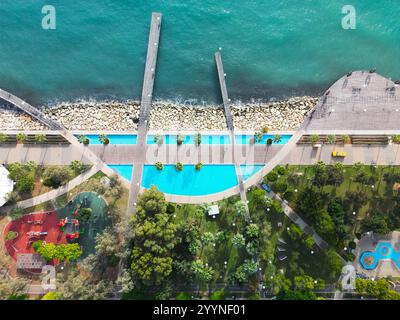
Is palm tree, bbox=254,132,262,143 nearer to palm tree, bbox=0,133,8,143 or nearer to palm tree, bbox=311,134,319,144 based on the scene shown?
palm tree, bbox=311,134,319,144

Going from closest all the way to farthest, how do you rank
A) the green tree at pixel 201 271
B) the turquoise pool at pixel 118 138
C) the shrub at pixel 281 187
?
1. the green tree at pixel 201 271
2. the shrub at pixel 281 187
3. the turquoise pool at pixel 118 138

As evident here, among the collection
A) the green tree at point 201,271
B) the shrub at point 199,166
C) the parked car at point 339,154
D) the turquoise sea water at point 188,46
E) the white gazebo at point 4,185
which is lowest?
the green tree at point 201,271

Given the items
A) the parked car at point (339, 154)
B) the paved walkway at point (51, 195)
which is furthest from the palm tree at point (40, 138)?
the parked car at point (339, 154)

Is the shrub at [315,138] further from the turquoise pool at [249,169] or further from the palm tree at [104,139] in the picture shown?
the palm tree at [104,139]

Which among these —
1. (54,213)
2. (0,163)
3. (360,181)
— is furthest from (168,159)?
(360,181)

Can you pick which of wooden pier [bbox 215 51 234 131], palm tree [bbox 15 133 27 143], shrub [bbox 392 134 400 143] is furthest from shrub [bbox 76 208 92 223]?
shrub [bbox 392 134 400 143]

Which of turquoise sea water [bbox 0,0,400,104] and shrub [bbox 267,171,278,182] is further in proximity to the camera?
turquoise sea water [bbox 0,0,400,104]

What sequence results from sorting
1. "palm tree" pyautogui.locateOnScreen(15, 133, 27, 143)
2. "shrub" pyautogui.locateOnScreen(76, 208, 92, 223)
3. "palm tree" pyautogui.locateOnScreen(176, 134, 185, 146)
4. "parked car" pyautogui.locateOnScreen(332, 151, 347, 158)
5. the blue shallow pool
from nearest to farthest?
1. "shrub" pyautogui.locateOnScreen(76, 208, 92, 223)
2. the blue shallow pool
3. "palm tree" pyautogui.locateOnScreen(15, 133, 27, 143)
4. "parked car" pyautogui.locateOnScreen(332, 151, 347, 158)
5. "palm tree" pyautogui.locateOnScreen(176, 134, 185, 146)

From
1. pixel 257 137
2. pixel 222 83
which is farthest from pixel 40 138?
pixel 257 137
